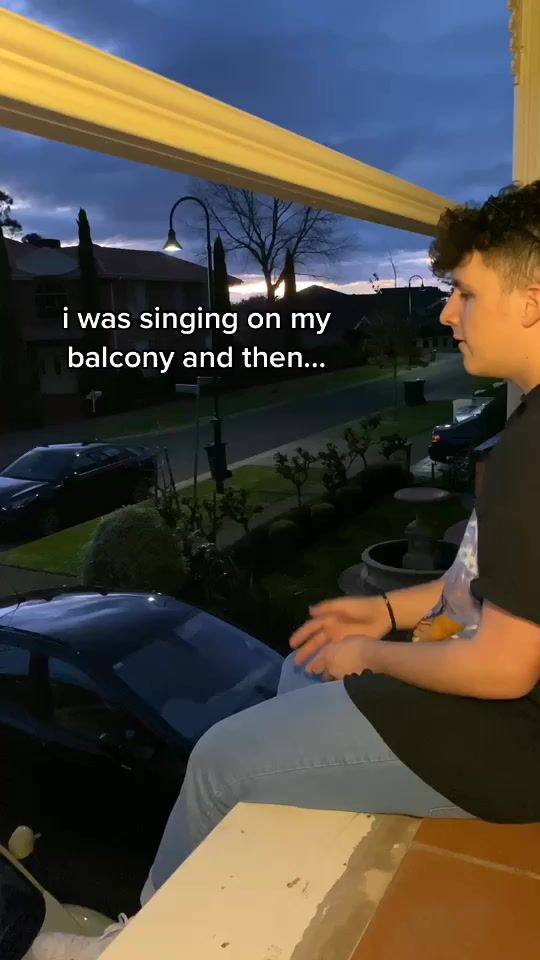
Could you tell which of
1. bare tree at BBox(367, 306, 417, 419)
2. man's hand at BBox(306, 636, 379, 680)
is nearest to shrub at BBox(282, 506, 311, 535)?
bare tree at BBox(367, 306, 417, 419)

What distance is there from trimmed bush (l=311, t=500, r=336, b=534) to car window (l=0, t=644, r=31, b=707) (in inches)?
65.1

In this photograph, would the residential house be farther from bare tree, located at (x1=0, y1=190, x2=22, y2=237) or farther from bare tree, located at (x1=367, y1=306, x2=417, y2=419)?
bare tree, located at (x1=367, y1=306, x2=417, y2=419)

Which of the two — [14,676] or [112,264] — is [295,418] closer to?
[112,264]

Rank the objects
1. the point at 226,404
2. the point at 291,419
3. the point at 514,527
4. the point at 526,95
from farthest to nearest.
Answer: the point at 291,419
the point at 226,404
the point at 526,95
the point at 514,527

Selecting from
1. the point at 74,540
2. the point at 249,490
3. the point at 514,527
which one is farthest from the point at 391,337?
the point at 514,527

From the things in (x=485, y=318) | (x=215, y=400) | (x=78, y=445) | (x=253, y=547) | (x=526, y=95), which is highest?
(x=526, y=95)

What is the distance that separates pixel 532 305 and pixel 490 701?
1.19 ft

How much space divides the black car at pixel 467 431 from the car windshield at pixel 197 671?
1262 millimetres

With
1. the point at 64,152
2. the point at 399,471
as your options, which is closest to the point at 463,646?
the point at 64,152

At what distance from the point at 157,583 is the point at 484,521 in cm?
225

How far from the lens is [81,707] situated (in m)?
1.90

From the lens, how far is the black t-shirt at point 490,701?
0.59m

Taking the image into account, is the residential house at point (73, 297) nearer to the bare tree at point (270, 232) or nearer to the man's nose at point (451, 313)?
A: the bare tree at point (270, 232)

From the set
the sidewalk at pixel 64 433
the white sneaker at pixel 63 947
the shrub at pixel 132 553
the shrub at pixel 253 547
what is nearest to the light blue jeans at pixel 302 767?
the white sneaker at pixel 63 947
